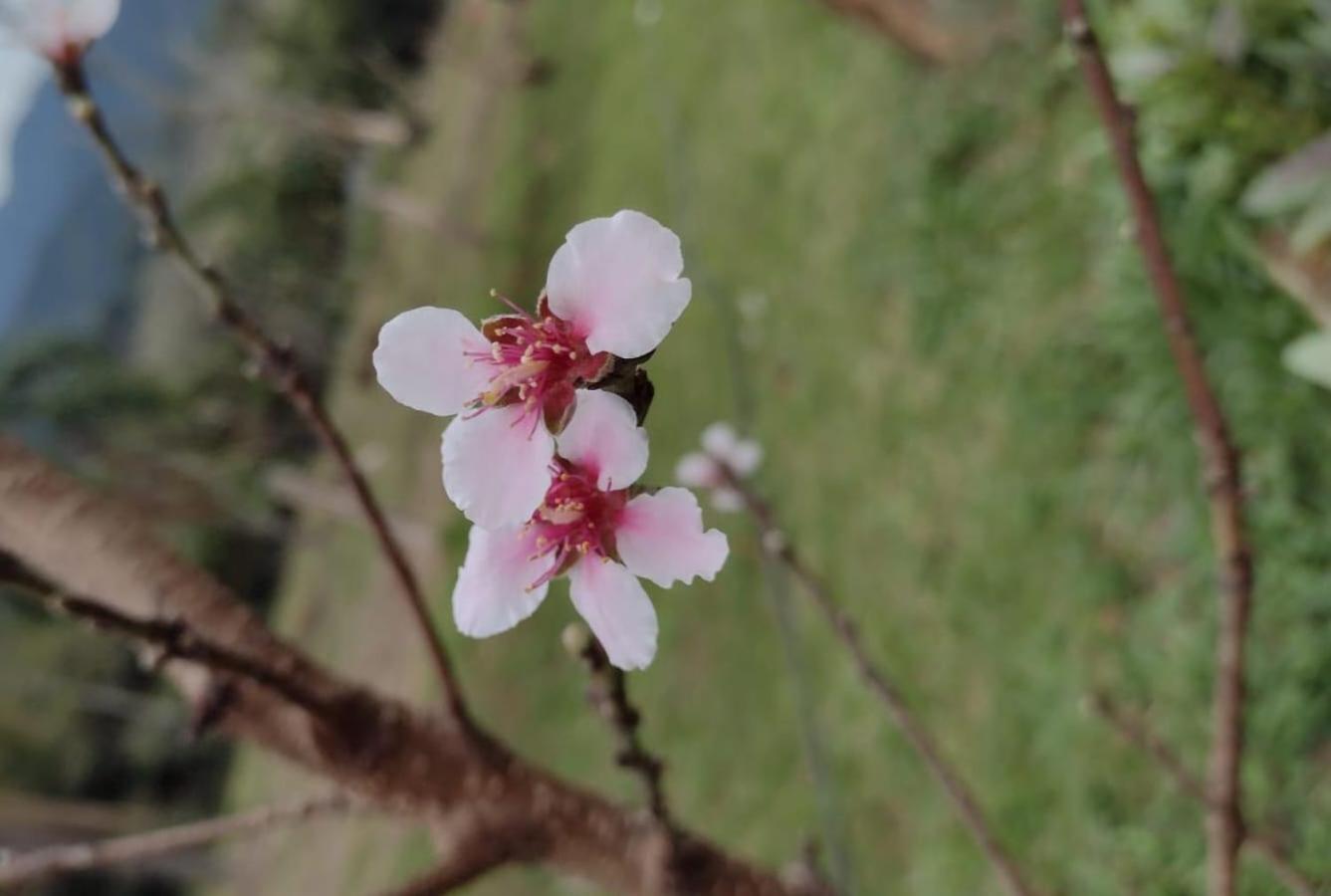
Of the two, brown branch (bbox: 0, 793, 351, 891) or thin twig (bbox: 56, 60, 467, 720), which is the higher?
thin twig (bbox: 56, 60, 467, 720)

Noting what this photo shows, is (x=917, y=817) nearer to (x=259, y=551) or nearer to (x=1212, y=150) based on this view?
(x=1212, y=150)

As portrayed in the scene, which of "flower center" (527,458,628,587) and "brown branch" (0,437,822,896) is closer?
"flower center" (527,458,628,587)

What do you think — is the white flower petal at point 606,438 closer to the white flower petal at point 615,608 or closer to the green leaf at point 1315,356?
the white flower petal at point 615,608

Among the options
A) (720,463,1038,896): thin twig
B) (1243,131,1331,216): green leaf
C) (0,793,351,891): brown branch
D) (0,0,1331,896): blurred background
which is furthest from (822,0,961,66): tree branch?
(0,793,351,891): brown branch

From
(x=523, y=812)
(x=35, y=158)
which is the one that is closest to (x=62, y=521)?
(x=523, y=812)

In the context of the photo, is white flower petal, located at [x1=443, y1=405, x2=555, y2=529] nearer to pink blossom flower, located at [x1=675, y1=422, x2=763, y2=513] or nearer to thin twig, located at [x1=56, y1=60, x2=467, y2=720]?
thin twig, located at [x1=56, y1=60, x2=467, y2=720]

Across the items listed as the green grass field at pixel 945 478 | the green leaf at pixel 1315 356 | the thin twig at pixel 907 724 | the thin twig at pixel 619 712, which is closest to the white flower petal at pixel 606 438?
the thin twig at pixel 619 712
